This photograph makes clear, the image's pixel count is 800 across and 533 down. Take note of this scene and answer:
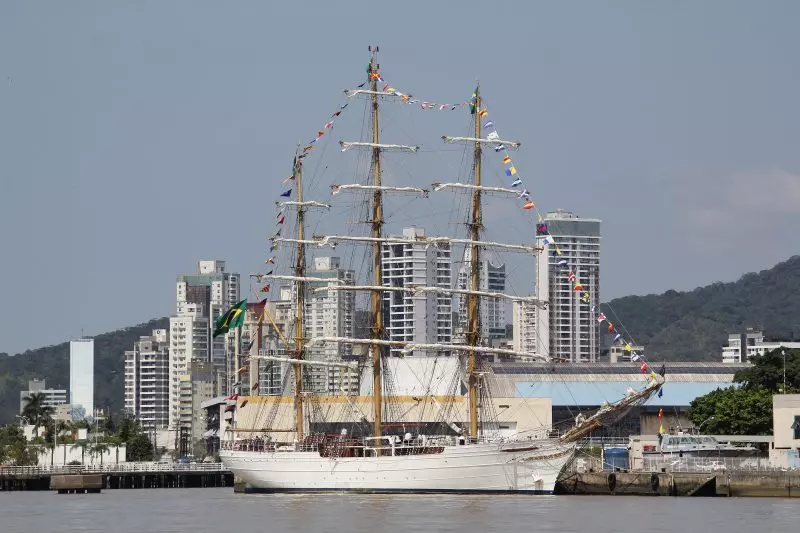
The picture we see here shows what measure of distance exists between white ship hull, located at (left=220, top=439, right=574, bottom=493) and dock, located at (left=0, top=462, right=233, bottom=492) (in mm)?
37447

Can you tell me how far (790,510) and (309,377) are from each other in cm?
4547

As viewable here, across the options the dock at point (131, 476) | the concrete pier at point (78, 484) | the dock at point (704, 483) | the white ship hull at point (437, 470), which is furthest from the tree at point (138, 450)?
the dock at point (704, 483)

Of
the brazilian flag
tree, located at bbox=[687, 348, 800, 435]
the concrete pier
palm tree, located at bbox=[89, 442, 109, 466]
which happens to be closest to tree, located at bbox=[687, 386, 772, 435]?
tree, located at bbox=[687, 348, 800, 435]

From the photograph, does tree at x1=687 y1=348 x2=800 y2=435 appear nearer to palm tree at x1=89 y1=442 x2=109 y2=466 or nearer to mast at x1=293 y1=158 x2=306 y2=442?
mast at x1=293 y1=158 x2=306 y2=442

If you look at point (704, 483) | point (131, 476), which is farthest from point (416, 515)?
point (131, 476)

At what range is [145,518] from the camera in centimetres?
8106

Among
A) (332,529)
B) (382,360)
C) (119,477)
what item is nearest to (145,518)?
(332,529)

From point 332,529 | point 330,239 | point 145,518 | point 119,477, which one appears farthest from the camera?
point 119,477

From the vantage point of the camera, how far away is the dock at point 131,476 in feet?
456

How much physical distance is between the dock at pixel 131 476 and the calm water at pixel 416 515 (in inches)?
1595

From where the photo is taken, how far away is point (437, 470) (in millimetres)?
96312

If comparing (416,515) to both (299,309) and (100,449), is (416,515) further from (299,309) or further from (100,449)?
(100,449)

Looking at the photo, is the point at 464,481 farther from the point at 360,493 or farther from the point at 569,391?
the point at 569,391

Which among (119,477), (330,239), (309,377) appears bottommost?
(119,477)
